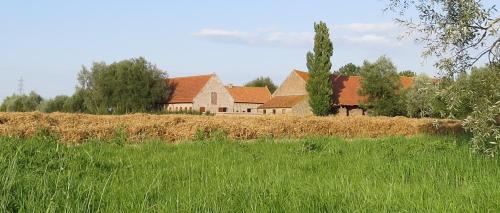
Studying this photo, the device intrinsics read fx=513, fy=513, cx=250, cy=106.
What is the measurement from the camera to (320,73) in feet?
216

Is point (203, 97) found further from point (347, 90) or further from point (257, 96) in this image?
point (347, 90)

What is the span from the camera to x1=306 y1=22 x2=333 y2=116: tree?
215 ft

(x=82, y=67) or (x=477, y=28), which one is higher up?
(x=82, y=67)

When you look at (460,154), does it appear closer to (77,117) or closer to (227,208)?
(227,208)

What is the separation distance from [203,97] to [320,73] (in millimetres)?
29434

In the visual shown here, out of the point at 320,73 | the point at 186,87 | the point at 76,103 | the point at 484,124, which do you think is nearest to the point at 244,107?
the point at 186,87

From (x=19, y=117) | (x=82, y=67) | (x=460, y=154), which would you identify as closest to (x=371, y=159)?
(x=460, y=154)

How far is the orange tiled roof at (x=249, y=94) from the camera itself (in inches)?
3991

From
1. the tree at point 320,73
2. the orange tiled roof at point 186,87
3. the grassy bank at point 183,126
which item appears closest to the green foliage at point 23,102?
the orange tiled roof at point 186,87

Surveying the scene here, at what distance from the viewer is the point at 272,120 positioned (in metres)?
32.3

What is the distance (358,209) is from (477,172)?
15.7ft

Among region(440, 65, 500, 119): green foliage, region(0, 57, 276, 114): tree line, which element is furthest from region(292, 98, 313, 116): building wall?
region(440, 65, 500, 119): green foliage

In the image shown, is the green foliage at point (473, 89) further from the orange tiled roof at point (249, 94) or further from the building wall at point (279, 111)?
the orange tiled roof at point (249, 94)

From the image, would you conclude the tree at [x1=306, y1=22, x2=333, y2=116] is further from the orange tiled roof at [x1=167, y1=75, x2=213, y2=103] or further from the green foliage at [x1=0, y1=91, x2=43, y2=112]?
the green foliage at [x1=0, y1=91, x2=43, y2=112]
